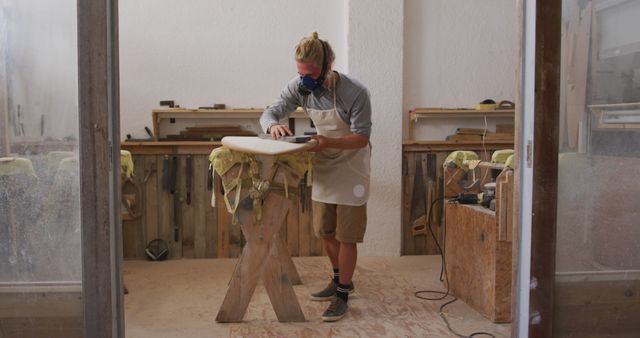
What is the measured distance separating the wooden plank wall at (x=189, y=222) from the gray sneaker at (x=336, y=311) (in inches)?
60.6

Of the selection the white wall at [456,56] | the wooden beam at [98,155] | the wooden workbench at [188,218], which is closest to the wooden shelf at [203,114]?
the wooden workbench at [188,218]

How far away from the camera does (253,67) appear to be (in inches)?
197

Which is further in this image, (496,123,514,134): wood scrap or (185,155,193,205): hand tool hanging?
(496,123,514,134): wood scrap

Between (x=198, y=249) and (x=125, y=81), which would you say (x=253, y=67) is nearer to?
(x=125, y=81)

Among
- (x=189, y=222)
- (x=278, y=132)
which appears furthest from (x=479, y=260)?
(x=189, y=222)

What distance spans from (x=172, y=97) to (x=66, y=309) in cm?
316

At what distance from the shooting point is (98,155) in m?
1.96

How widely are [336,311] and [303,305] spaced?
1.11 feet

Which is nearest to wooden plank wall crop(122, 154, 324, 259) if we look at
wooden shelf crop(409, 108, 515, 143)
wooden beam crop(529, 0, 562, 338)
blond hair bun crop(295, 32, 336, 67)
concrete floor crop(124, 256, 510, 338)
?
concrete floor crop(124, 256, 510, 338)

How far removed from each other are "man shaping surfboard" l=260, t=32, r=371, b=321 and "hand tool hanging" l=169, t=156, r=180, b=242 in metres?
1.59

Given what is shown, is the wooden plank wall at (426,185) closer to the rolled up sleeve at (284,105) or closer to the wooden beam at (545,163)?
the rolled up sleeve at (284,105)

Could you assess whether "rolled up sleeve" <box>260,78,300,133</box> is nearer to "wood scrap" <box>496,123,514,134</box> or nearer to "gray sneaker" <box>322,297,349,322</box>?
"gray sneaker" <box>322,297,349,322</box>

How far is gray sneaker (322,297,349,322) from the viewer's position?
3.28 meters

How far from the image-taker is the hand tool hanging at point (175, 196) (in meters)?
4.80
